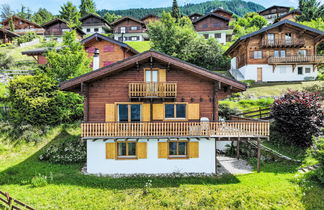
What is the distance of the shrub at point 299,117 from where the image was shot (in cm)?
1446

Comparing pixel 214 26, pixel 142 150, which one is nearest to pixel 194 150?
pixel 142 150

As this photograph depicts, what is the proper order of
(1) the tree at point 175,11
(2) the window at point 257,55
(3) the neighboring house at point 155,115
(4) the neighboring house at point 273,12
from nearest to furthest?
(3) the neighboring house at point 155,115, (2) the window at point 257,55, (1) the tree at point 175,11, (4) the neighboring house at point 273,12

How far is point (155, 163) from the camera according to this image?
13133mm

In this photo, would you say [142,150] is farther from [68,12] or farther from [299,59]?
[68,12]

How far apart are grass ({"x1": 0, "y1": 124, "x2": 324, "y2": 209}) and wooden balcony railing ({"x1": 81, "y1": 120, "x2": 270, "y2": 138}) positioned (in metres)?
2.48

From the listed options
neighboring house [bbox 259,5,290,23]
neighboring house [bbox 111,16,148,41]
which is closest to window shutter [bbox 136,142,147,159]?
neighboring house [bbox 111,16,148,41]

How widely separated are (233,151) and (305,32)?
24017 millimetres

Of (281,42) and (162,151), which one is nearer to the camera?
(162,151)

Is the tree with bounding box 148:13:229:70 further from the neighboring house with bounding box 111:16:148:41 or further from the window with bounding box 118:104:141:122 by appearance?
the window with bounding box 118:104:141:122

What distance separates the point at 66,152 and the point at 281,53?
3060cm

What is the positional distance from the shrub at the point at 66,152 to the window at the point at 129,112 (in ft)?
13.9

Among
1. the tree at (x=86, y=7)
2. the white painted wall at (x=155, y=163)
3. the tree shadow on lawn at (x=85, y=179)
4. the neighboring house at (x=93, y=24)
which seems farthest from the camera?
the tree at (x=86, y=7)

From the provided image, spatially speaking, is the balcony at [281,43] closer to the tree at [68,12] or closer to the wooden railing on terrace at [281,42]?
the wooden railing on terrace at [281,42]

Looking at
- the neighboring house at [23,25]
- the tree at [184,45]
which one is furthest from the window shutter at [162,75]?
the neighboring house at [23,25]
